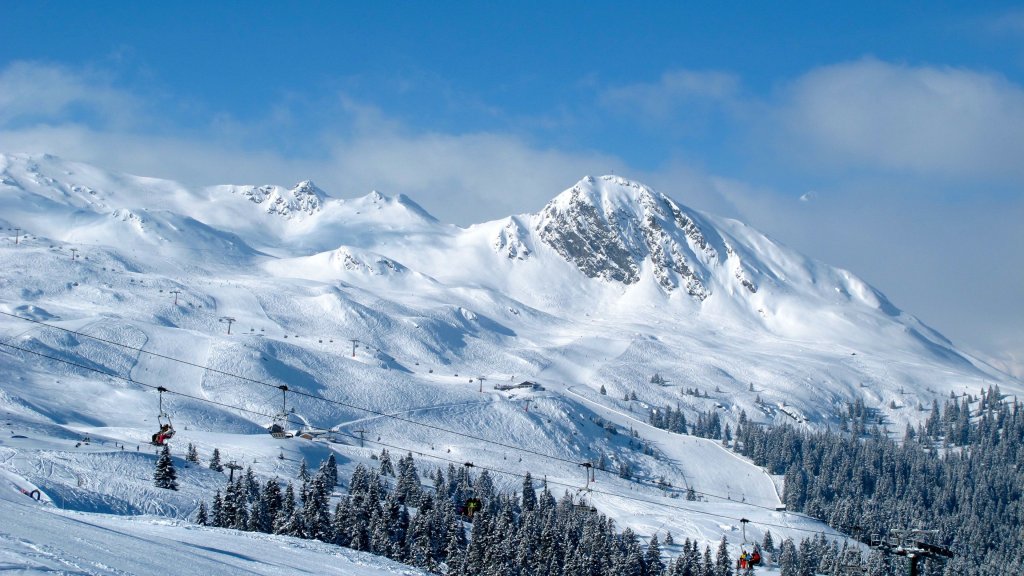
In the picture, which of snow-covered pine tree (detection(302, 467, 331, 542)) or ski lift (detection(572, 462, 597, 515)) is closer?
snow-covered pine tree (detection(302, 467, 331, 542))

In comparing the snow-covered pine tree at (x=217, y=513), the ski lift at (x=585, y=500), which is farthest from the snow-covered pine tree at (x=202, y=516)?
the ski lift at (x=585, y=500)

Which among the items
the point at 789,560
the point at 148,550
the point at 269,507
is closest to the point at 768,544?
the point at 789,560

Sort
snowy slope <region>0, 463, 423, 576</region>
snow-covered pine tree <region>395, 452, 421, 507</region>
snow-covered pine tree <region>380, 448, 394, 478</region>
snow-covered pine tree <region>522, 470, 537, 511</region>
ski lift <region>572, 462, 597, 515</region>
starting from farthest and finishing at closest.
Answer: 1. snow-covered pine tree <region>380, 448, 394, 478</region>
2. snow-covered pine tree <region>522, 470, 537, 511</region>
3. snow-covered pine tree <region>395, 452, 421, 507</region>
4. ski lift <region>572, 462, 597, 515</region>
5. snowy slope <region>0, 463, 423, 576</region>

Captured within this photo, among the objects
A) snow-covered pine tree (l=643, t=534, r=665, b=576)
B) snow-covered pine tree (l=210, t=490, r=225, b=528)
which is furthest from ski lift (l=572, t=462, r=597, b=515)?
snow-covered pine tree (l=210, t=490, r=225, b=528)

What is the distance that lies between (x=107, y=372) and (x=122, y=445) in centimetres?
4913

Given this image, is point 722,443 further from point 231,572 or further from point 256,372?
point 231,572

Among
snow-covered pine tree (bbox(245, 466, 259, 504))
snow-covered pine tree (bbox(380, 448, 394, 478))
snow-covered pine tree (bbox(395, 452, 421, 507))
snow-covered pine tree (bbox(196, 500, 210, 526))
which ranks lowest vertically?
snow-covered pine tree (bbox(196, 500, 210, 526))

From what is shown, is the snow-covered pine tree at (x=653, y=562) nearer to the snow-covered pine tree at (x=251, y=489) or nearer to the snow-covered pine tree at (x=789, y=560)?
the snow-covered pine tree at (x=789, y=560)

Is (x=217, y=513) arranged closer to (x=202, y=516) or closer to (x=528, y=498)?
(x=202, y=516)

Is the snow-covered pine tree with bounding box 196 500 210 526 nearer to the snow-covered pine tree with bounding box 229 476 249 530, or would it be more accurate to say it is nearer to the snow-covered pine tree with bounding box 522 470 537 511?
the snow-covered pine tree with bounding box 229 476 249 530

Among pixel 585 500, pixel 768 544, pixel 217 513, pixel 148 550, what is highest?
pixel 585 500

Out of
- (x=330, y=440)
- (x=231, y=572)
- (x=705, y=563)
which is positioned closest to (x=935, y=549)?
(x=231, y=572)

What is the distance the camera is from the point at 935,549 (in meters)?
43.3

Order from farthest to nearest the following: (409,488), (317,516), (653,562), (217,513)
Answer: (409,488), (653,562), (317,516), (217,513)
